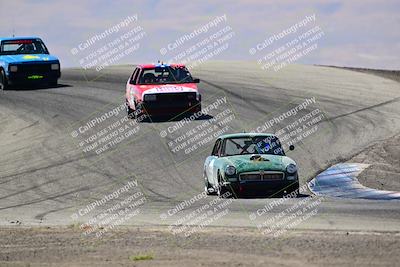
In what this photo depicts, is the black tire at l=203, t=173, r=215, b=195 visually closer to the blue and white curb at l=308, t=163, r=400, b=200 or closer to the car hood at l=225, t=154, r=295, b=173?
the car hood at l=225, t=154, r=295, b=173

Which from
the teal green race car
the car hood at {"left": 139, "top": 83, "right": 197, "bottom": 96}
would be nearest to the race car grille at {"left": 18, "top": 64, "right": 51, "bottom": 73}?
the car hood at {"left": 139, "top": 83, "right": 197, "bottom": 96}

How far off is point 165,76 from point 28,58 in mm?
6983

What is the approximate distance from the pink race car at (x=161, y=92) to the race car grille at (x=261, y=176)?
8822mm

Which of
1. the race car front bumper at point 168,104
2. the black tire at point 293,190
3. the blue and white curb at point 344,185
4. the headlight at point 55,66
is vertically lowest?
the blue and white curb at point 344,185

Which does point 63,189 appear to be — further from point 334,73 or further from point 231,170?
point 334,73

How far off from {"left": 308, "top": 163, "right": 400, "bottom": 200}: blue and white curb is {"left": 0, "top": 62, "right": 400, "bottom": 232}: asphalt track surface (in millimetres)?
354

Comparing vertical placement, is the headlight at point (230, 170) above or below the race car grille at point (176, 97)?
below

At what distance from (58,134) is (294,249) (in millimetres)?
14168

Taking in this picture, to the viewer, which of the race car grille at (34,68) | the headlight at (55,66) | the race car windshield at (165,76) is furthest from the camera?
the headlight at (55,66)

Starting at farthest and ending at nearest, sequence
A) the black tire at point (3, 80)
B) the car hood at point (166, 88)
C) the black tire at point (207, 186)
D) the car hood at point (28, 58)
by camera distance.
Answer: the black tire at point (3, 80) < the car hood at point (28, 58) < the car hood at point (166, 88) < the black tire at point (207, 186)

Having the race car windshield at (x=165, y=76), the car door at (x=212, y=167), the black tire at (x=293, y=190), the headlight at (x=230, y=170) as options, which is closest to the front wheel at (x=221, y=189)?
the headlight at (x=230, y=170)

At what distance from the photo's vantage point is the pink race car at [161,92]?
2502cm

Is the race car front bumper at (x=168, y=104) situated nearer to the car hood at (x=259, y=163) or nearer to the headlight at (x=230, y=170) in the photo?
the car hood at (x=259, y=163)

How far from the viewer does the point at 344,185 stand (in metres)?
18.6
